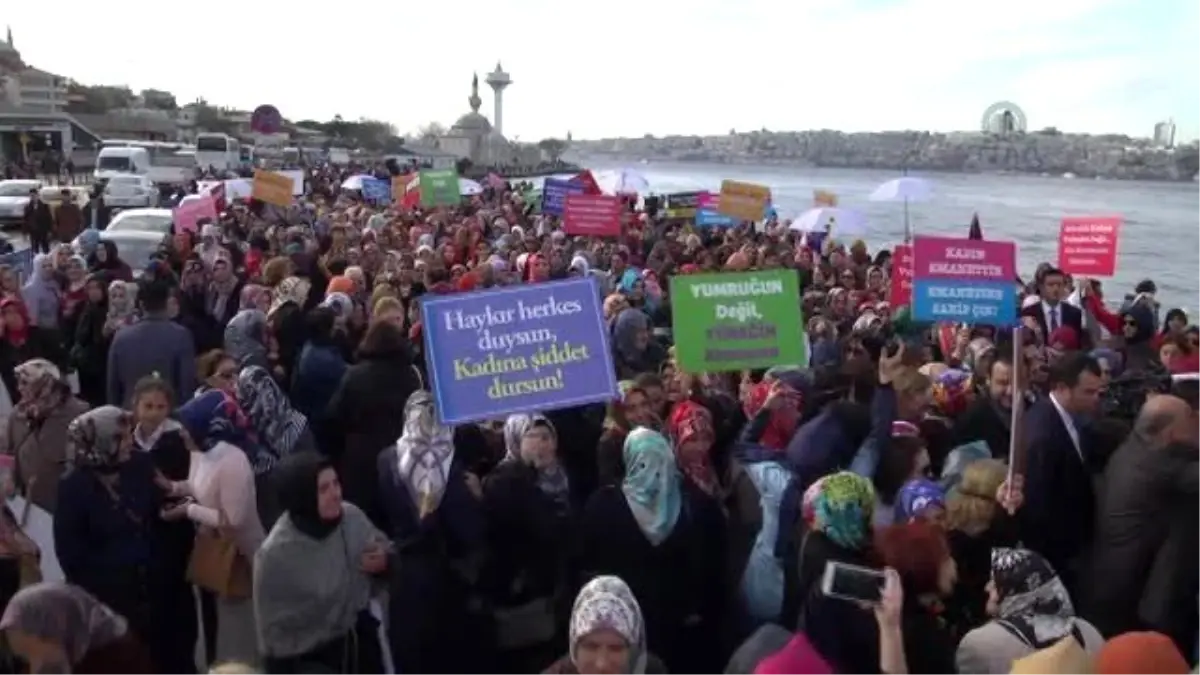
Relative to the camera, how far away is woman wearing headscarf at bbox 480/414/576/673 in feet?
17.1

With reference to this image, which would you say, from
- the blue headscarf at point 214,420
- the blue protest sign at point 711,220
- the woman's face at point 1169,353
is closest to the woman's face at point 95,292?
the blue headscarf at point 214,420

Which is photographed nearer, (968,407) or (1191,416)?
(1191,416)

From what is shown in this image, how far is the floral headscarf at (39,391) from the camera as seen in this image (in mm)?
5758

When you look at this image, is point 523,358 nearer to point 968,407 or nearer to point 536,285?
point 536,285

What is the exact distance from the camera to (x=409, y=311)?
9992mm

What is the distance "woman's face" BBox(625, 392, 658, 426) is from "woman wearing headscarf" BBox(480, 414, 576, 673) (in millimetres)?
656

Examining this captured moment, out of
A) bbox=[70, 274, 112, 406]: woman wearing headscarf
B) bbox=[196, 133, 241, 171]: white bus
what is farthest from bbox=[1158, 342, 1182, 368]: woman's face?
bbox=[196, 133, 241, 171]: white bus

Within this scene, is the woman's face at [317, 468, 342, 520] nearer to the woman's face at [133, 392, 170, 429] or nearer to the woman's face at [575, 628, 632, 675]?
the woman's face at [575, 628, 632, 675]

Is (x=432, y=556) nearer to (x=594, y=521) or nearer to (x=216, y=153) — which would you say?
(x=594, y=521)

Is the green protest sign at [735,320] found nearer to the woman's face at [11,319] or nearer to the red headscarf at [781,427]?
the red headscarf at [781,427]

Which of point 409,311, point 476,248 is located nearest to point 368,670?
point 409,311

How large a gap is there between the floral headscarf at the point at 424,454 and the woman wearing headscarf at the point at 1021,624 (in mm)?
2191

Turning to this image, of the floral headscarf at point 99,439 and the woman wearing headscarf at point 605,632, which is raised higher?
the floral headscarf at point 99,439

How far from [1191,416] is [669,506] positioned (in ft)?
6.90
